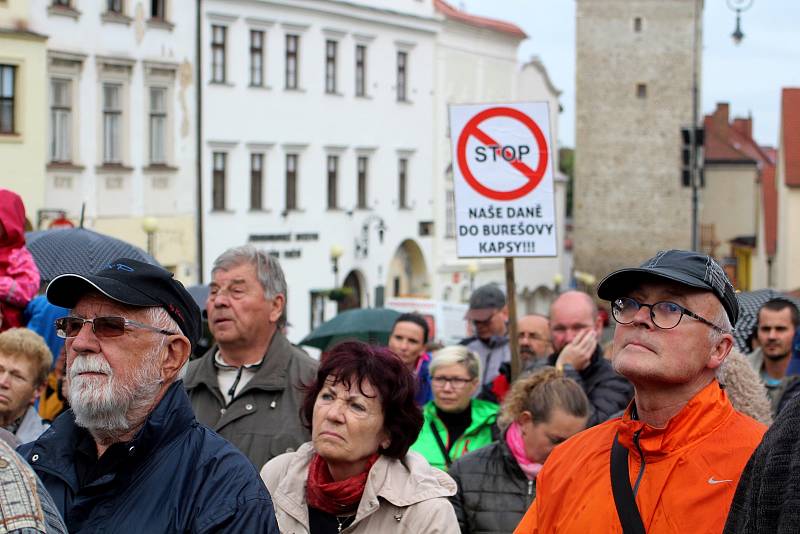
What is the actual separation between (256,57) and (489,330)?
29.1 metres

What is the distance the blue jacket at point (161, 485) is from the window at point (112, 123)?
101 ft

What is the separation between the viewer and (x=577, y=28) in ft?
220

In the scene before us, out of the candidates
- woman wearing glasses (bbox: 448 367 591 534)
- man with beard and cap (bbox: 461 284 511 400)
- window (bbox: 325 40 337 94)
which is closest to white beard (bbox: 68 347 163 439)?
woman wearing glasses (bbox: 448 367 591 534)

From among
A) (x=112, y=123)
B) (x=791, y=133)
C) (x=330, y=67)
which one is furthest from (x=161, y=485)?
(x=791, y=133)

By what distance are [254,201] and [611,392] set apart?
→ 3275 centimetres

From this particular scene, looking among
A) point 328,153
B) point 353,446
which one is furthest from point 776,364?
point 328,153

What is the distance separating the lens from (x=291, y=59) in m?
41.1

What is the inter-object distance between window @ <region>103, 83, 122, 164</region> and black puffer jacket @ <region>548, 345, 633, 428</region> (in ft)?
91.1

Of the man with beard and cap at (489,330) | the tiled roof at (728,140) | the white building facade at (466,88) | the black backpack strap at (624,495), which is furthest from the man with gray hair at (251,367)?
the tiled roof at (728,140)

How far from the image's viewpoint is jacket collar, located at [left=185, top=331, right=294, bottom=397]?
671 cm

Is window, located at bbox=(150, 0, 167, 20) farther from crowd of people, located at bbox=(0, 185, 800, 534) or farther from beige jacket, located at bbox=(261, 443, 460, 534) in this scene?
beige jacket, located at bbox=(261, 443, 460, 534)

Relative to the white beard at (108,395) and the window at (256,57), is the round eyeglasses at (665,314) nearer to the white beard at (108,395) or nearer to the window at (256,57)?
the white beard at (108,395)

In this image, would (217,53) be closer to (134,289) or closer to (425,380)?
(425,380)

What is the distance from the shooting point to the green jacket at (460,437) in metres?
7.50
